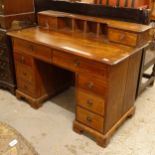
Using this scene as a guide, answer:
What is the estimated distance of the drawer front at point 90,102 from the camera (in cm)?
167

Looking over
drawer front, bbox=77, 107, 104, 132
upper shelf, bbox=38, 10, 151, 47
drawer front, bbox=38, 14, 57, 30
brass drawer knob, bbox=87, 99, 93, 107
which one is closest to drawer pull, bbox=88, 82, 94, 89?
brass drawer knob, bbox=87, 99, 93, 107

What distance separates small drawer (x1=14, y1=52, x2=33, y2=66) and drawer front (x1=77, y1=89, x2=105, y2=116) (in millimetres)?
621

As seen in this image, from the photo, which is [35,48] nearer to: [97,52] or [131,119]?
[97,52]

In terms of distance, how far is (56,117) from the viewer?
2.15 metres

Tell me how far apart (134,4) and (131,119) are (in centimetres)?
115

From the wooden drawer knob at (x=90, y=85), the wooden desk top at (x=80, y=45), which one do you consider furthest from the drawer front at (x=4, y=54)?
the wooden drawer knob at (x=90, y=85)

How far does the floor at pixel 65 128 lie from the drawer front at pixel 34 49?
60 centimetres

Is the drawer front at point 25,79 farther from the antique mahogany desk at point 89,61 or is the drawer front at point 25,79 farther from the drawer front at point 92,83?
the drawer front at point 92,83

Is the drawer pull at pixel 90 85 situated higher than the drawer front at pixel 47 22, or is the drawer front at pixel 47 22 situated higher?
the drawer front at pixel 47 22

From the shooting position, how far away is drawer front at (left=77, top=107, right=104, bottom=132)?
5.70ft

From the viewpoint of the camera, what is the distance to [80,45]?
1.79m

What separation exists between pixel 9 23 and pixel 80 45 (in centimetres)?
88

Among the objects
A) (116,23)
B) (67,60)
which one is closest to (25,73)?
(67,60)

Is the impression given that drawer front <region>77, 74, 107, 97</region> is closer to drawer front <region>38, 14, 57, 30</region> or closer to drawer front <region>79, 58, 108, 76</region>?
drawer front <region>79, 58, 108, 76</region>
